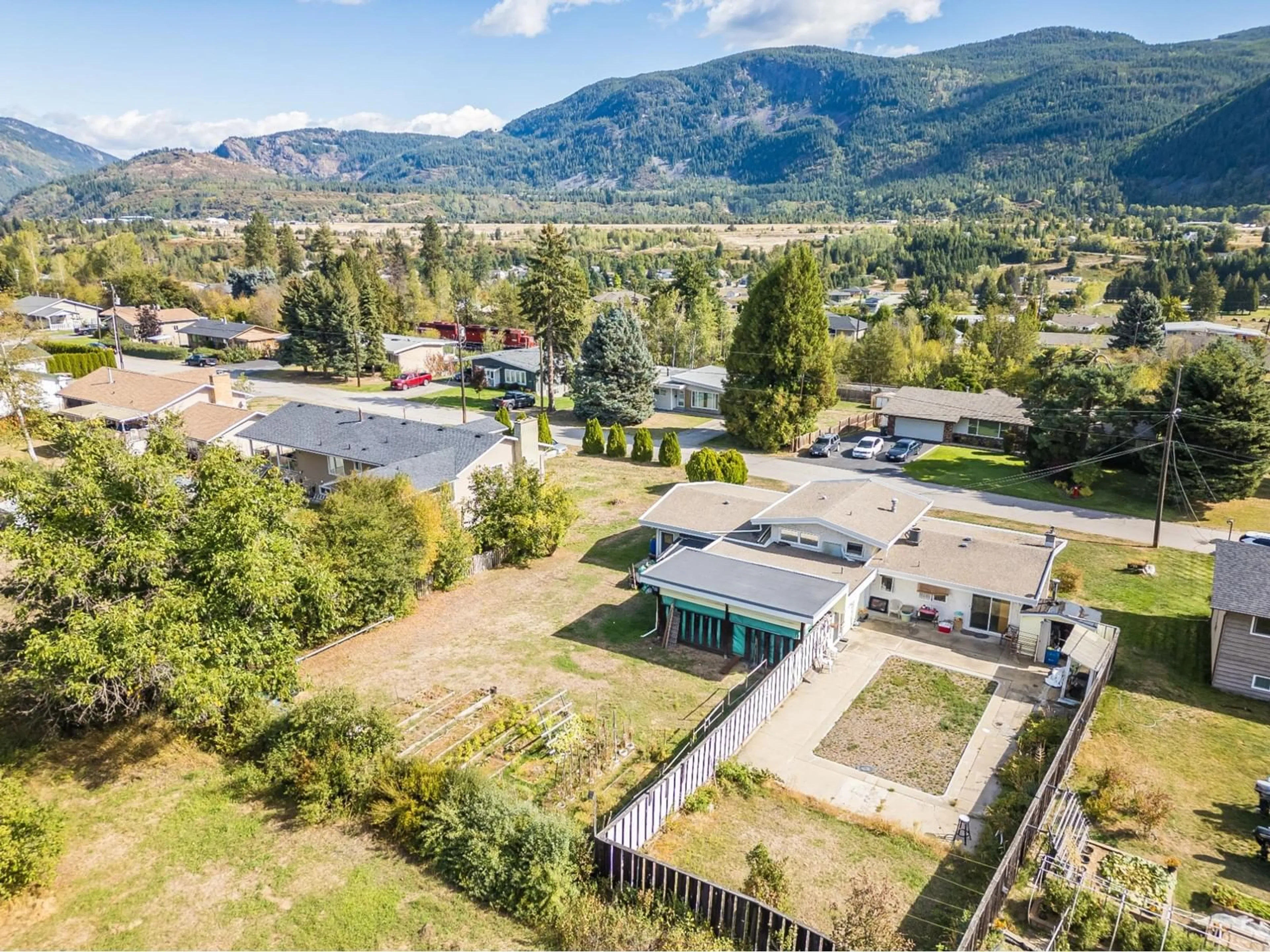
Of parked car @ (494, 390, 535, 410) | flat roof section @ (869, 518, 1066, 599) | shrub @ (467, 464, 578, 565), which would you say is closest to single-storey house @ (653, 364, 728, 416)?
parked car @ (494, 390, 535, 410)

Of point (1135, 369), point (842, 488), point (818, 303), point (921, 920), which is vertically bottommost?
point (921, 920)

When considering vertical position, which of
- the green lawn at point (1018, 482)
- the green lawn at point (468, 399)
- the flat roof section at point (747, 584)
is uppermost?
the green lawn at point (468, 399)

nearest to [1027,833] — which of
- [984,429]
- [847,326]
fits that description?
[984,429]

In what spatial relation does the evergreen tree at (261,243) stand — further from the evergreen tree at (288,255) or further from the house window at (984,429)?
the house window at (984,429)

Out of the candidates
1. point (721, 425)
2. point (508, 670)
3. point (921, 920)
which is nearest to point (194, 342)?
point (721, 425)

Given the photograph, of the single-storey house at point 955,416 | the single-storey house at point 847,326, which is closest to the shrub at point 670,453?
the single-storey house at point 955,416

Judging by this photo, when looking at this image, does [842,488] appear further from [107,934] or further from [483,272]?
[483,272]

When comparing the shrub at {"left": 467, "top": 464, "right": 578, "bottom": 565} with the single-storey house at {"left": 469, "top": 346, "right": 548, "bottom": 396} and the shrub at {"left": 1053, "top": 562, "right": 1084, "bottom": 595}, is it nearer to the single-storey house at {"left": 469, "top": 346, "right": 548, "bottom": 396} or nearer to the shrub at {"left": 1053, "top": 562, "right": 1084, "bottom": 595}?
the shrub at {"left": 1053, "top": 562, "right": 1084, "bottom": 595}
